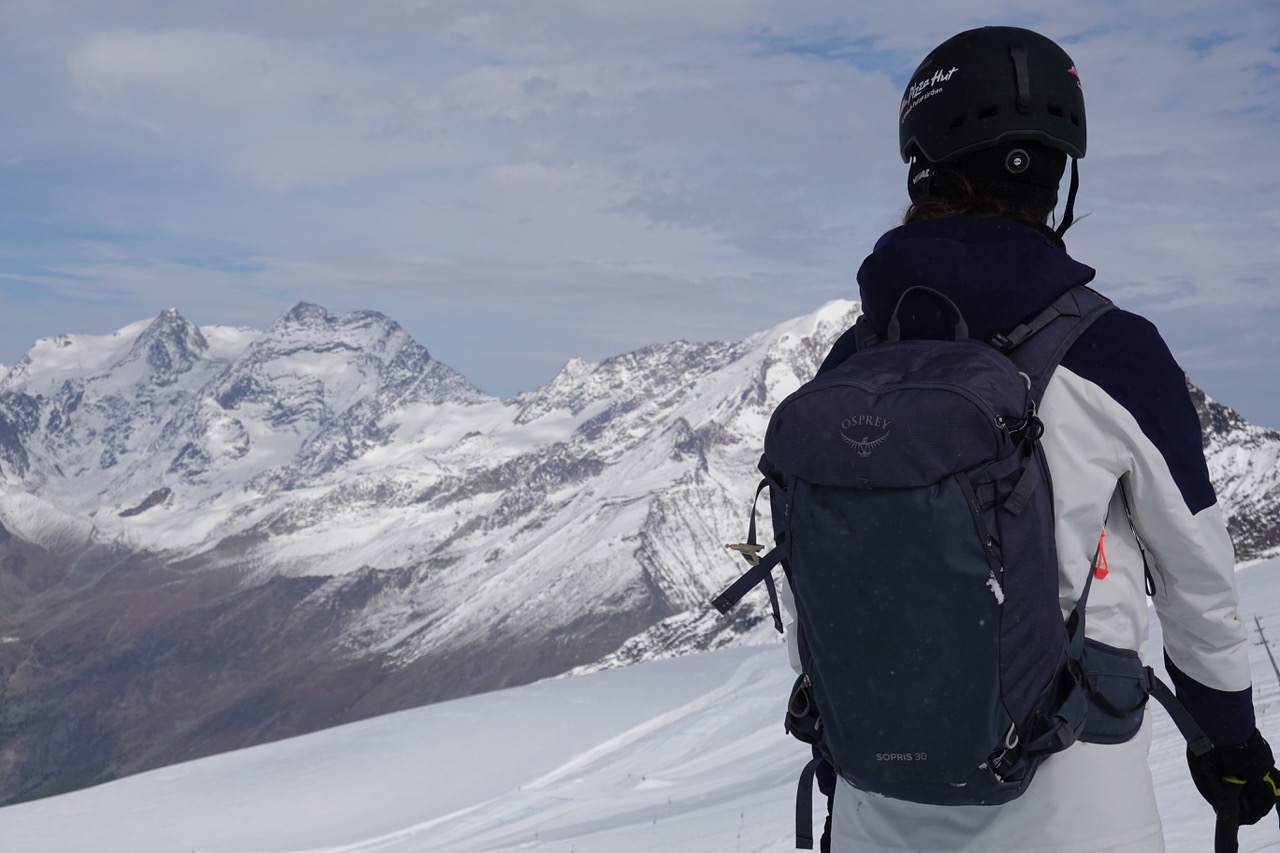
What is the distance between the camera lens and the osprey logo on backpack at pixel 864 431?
2879mm

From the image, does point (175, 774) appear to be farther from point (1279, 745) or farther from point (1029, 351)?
point (1029, 351)

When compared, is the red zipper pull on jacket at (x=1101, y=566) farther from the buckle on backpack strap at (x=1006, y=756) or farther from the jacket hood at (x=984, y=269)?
the jacket hood at (x=984, y=269)

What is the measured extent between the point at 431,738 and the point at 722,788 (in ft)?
31.1

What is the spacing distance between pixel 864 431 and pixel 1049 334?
0.59 metres

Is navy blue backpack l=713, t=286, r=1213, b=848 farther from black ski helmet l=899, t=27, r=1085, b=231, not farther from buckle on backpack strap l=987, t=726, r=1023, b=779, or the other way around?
Answer: black ski helmet l=899, t=27, r=1085, b=231

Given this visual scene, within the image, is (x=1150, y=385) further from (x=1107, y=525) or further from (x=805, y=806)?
(x=805, y=806)

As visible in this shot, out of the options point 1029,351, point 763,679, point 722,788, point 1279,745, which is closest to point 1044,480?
point 1029,351

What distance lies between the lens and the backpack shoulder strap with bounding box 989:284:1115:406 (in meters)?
2.96

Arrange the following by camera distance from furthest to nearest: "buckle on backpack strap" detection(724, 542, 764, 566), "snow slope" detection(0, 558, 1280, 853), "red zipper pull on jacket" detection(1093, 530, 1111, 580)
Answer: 1. "snow slope" detection(0, 558, 1280, 853)
2. "buckle on backpack strap" detection(724, 542, 764, 566)
3. "red zipper pull on jacket" detection(1093, 530, 1111, 580)

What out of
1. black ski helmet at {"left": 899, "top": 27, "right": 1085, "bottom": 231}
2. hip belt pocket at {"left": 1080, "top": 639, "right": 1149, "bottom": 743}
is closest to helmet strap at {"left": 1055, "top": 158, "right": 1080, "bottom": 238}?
black ski helmet at {"left": 899, "top": 27, "right": 1085, "bottom": 231}

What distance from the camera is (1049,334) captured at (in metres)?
2.99

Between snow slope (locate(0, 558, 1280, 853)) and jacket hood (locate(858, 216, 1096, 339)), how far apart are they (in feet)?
43.0

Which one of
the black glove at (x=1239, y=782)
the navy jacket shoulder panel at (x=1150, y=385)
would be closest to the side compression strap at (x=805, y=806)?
the black glove at (x=1239, y=782)

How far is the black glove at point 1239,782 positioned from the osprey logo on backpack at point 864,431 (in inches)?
54.4
